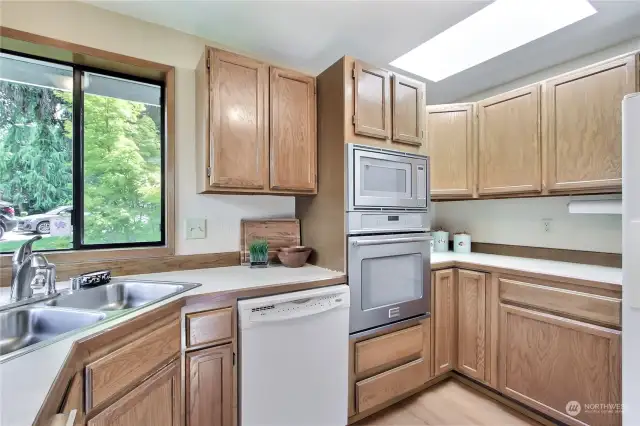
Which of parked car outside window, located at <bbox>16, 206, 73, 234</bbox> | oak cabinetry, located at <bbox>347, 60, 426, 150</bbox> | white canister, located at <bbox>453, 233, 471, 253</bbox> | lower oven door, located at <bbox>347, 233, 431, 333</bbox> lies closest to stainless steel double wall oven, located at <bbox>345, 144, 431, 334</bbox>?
lower oven door, located at <bbox>347, 233, 431, 333</bbox>

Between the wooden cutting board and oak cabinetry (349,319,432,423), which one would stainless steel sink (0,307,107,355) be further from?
oak cabinetry (349,319,432,423)

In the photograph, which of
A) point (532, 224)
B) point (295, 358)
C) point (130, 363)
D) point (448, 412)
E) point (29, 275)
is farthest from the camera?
point (532, 224)

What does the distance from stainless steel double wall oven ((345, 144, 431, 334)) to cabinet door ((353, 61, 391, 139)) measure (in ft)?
0.44

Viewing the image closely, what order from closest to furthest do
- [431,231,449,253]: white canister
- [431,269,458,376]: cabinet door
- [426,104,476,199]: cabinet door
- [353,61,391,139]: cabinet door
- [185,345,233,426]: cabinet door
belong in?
[185,345,233,426]: cabinet door
[353,61,391,139]: cabinet door
[431,269,458,376]: cabinet door
[426,104,476,199]: cabinet door
[431,231,449,253]: white canister

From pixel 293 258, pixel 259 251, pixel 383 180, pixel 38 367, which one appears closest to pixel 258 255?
pixel 259 251

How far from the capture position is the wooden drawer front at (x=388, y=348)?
5.92ft

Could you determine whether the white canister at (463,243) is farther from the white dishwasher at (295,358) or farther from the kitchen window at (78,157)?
the kitchen window at (78,157)

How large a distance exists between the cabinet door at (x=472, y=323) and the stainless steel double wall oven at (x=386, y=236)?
30 centimetres

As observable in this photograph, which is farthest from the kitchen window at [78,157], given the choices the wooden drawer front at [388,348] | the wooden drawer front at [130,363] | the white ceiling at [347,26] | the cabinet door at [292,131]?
the wooden drawer front at [388,348]

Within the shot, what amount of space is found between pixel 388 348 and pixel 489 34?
2.20m

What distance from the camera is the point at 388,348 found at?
1911mm

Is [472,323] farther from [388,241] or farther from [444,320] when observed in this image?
[388,241]

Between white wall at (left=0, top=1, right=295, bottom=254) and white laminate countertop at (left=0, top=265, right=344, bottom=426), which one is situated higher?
white wall at (left=0, top=1, right=295, bottom=254)

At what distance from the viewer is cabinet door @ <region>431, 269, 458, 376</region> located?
2166 mm
